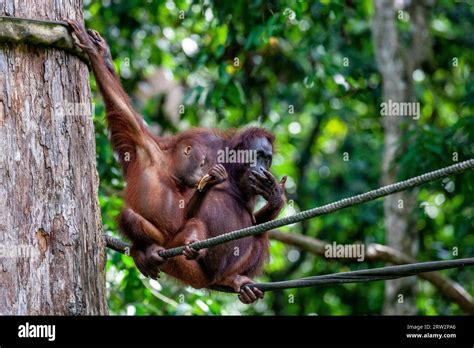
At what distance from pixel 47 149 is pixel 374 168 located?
7625mm

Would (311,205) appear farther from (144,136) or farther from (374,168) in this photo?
(144,136)

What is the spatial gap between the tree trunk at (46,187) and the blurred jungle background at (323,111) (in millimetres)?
1851

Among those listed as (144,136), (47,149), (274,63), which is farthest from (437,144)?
(47,149)

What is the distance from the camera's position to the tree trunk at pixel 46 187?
366 cm

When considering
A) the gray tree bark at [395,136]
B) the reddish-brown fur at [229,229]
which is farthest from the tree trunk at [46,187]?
the gray tree bark at [395,136]

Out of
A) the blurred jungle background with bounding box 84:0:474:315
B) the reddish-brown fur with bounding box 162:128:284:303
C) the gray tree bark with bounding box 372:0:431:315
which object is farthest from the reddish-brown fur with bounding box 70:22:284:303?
the gray tree bark with bounding box 372:0:431:315

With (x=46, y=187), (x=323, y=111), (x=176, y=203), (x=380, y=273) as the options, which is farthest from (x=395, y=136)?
(x=46, y=187)

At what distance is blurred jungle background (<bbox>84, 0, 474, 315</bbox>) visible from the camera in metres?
7.32

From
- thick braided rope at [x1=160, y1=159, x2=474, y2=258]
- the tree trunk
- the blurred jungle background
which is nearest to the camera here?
thick braided rope at [x1=160, y1=159, x2=474, y2=258]

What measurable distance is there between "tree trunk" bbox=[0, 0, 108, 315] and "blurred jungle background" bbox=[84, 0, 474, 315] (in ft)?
6.07

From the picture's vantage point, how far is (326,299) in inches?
459

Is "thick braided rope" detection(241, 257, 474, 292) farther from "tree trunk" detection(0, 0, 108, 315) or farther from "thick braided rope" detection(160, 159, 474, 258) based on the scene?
"tree trunk" detection(0, 0, 108, 315)

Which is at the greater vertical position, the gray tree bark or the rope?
the gray tree bark
